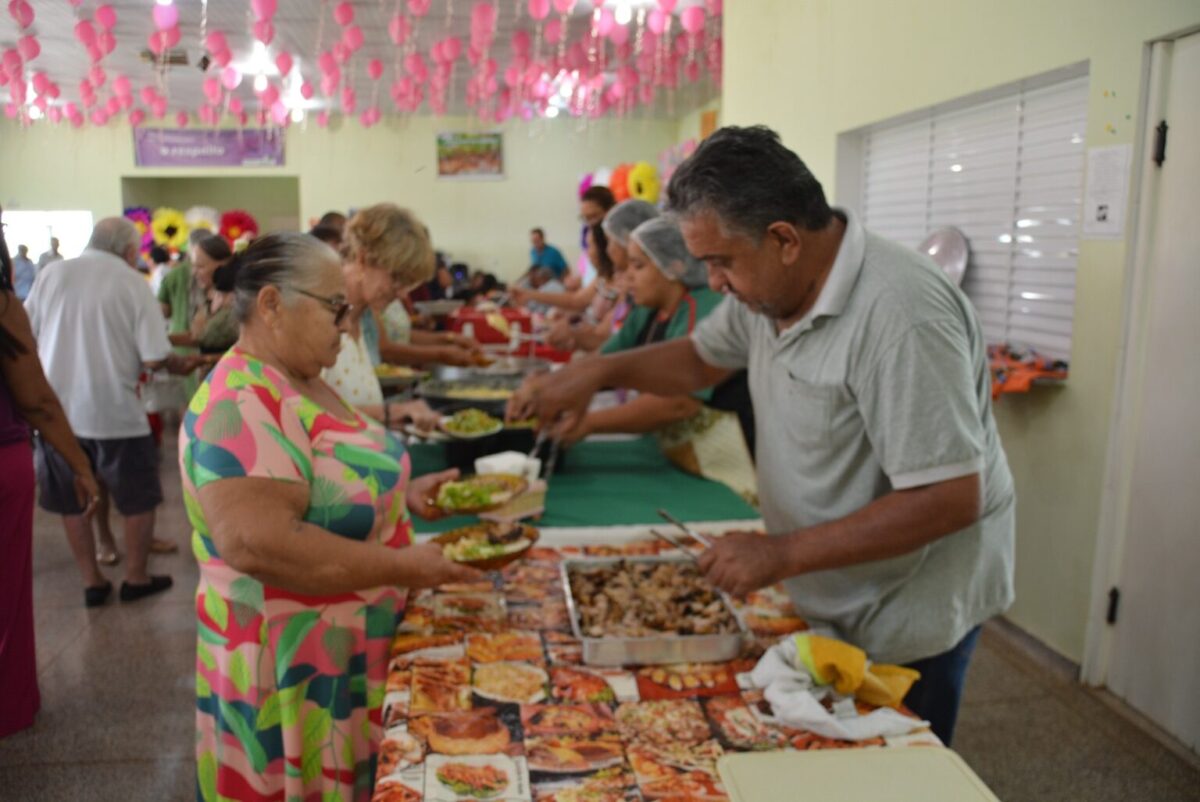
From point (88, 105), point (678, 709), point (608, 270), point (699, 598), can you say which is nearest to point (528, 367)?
point (608, 270)

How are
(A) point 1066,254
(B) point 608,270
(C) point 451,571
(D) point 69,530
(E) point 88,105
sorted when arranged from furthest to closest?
(B) point 608,270 < (D) point 69,530 < (A) point 1066,254 < (E) point 88,105 < (C) point 451,571

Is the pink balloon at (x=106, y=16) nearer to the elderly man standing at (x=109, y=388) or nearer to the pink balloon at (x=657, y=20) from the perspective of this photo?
the elderly man standing at (x=109, y=388)

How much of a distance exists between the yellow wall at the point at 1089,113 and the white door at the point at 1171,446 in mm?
103

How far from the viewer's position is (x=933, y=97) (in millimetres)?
3699

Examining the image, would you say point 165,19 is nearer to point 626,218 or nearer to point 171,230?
point 171,230

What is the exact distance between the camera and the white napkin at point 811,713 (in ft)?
3.81

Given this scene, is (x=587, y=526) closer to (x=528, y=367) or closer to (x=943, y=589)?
(x=943, y=589)

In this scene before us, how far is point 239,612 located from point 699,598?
756mm

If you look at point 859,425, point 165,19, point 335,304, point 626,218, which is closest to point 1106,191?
point 626,218

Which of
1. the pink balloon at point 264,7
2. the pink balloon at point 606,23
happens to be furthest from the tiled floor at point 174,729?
the pink balloon at point 606,23

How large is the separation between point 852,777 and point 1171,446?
2187mm

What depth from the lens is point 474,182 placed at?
12.1 m

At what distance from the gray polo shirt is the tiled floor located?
52.4 inches

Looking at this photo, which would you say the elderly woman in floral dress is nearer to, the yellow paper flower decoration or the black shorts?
the black shorts
